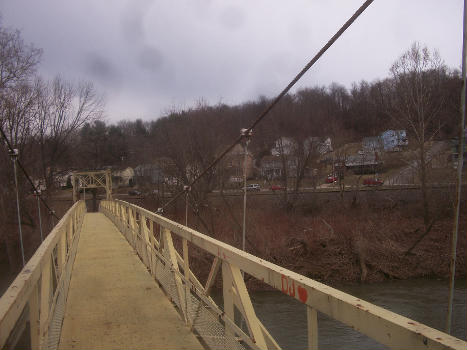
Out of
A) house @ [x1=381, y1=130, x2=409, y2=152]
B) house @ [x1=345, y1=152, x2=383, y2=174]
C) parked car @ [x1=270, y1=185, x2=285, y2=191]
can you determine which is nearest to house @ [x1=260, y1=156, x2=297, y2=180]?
parked car @ [x1=270, y1=185, x2=285, y2=191]

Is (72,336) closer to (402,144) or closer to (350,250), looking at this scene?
(350,250)

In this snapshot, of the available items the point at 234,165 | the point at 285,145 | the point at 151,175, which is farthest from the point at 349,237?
the point at 151,175

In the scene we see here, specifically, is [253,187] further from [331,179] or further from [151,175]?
[151,175]

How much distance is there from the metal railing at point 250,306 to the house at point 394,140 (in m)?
24.4

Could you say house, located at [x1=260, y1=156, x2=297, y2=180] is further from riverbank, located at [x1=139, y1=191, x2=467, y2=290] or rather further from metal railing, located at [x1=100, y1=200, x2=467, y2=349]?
metal railing, located at [x1=100, y1=200, x2=467, y2=349]

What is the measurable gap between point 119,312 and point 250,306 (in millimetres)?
2004

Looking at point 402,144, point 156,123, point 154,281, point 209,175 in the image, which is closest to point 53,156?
point 156,123

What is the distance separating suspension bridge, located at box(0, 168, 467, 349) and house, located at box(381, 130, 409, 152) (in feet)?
78.6

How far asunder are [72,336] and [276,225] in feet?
68.2

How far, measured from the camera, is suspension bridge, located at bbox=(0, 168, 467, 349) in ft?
5.06

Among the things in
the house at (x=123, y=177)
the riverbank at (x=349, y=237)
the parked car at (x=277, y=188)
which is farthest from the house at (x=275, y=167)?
the house at (x=123, y=177)

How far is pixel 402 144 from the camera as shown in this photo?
2809 centimetres

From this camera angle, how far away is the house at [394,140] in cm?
2744

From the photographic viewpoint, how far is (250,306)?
94.9 inches
